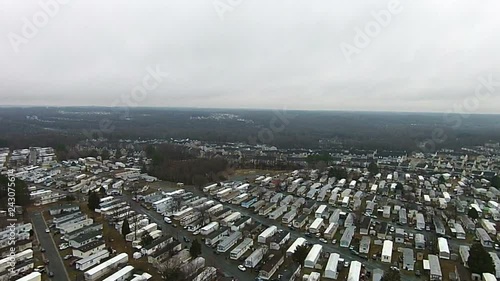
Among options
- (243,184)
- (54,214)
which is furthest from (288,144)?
(54,214)

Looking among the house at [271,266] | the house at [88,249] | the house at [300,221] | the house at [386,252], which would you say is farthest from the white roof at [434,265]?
the house at [88,249]

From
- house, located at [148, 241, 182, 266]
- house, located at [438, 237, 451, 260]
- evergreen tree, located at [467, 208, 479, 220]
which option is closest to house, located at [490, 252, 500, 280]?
house, located at [438, 237, 451, 260]

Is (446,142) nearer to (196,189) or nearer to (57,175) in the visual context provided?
(196,189)

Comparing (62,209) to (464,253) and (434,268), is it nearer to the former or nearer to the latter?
(434,268)

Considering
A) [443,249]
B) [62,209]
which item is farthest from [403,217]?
[62,209]

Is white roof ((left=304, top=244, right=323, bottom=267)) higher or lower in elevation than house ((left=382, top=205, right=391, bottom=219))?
higher

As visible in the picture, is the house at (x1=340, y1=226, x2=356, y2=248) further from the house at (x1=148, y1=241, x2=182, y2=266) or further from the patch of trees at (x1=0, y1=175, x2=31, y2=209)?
the patch of trees at (x1=0, y1=175, x2=31, y2=209)

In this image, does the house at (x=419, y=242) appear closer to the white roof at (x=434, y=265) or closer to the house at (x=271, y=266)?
the white roof at (x=434, y=265)
